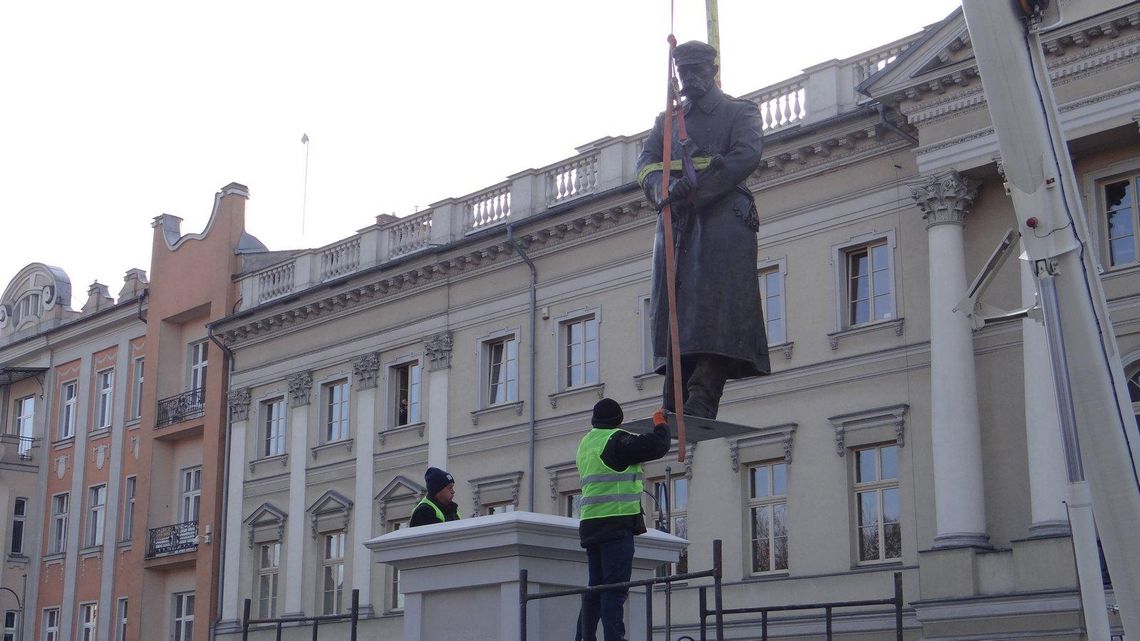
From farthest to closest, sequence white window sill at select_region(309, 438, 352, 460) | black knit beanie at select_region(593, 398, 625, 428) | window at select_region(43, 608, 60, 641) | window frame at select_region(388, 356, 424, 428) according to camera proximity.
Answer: window at select_region(43, 608, 60, 641) → white window sill at select_region(309, 438, 352, 460) → window frame at select_region(388, 356, 424, 428) → black knit beanie at select_region(593, 398, 625, 428)

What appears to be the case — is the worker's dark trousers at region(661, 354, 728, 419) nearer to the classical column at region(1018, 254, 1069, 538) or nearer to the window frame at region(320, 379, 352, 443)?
the classical column at region(1018, 254, 1069, 538)

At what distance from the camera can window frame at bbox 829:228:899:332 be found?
88.9 ft

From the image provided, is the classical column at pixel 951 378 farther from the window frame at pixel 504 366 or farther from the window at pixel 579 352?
the window frame at pixel 504 366

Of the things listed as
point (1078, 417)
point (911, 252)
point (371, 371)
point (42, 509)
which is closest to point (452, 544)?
point (1078, 417)

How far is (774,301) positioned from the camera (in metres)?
29.0

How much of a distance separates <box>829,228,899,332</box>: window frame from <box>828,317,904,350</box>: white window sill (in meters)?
0.03

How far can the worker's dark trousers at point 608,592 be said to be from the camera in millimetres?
9133

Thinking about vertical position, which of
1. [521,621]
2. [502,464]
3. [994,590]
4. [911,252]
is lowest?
[521,621]

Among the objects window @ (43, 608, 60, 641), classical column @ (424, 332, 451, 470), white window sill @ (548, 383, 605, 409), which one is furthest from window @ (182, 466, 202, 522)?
white window sill @ (548, 383, 605, 409)

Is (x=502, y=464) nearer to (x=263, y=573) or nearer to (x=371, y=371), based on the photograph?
(x=371, y=371)

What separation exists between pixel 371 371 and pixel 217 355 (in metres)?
6.16

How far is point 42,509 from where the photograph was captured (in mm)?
45969

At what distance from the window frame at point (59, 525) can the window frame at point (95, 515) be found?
0.91 metres

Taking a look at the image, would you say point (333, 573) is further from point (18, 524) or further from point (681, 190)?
point (681, 190)
